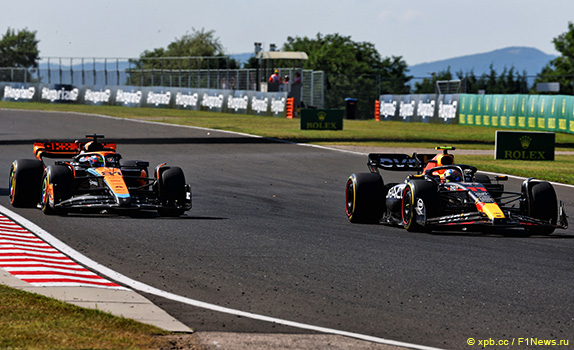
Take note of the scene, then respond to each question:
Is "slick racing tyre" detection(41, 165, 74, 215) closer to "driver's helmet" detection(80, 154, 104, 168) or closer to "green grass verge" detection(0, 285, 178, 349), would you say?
"driver's helmet" detection(80, 154, 104, 168)

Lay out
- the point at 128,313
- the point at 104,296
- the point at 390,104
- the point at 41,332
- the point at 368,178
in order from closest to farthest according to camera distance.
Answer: the point at 41,332
the point at 128,313
the point at 104,296
the point at 368,178
the point at 390,104

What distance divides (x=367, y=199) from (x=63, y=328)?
7337 mm

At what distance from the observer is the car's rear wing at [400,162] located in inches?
574

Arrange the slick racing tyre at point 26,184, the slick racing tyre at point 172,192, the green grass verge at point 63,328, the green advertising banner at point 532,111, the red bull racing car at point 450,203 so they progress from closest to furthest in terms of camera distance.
Result: the green grass verge at point 63,328
the red bull racing car at point 450,203
the slick racing tyre at point 172,192
the slick racing tyre at point 26,184
the green advertising banner at point 532,111

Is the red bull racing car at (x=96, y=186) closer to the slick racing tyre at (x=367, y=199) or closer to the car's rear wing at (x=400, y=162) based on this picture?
the slick racing tyre at (x=367, y=199)

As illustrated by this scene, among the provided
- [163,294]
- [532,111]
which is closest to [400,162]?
[163,294]

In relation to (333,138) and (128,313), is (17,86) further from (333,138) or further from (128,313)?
(128,313)

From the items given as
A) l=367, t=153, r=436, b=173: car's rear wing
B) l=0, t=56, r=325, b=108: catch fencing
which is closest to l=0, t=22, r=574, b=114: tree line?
l=0, t=56, r=325, b=108: catch fencing

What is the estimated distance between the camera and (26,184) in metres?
14.8

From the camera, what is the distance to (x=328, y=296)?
8648 mm

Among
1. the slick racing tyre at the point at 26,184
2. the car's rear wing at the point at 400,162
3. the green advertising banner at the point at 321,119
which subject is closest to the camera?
the car's rear wing at the point at 400,162

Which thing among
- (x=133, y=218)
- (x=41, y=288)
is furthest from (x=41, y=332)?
(x=133, y=218)

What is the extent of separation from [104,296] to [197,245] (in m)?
3.16

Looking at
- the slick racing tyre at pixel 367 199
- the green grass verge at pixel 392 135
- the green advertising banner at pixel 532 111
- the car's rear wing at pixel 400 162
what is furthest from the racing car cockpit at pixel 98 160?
the green advertising banner at pixel 532 111
